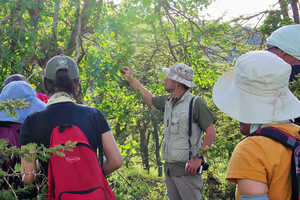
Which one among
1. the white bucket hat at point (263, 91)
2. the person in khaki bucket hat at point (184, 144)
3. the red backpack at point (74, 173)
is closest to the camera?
the white bucket hat at point (263, 91)

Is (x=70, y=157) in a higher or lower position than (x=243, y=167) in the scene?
lower

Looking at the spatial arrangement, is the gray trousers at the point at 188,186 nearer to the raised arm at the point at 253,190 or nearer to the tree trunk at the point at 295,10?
the raised arm at the point at 253,190

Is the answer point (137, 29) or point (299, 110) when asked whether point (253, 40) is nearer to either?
point (137, 29)

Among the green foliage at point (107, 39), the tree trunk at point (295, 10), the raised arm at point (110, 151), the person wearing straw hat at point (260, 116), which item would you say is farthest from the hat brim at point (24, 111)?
the tree trunk at point (295, 10)

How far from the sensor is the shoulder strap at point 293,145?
1.39m

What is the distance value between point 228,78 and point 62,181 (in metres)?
1.05

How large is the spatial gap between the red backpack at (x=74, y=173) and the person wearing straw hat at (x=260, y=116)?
2.76 feet

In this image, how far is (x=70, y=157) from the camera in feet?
7.00

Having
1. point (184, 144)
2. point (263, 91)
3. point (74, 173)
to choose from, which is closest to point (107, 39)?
point (184, 144)

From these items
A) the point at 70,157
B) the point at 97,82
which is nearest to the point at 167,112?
the point at 97,82

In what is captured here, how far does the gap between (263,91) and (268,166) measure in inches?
12.4

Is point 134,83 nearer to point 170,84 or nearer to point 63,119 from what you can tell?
point 170,84

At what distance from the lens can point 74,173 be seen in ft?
6.94

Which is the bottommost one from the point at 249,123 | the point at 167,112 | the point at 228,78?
the point at 167,112
